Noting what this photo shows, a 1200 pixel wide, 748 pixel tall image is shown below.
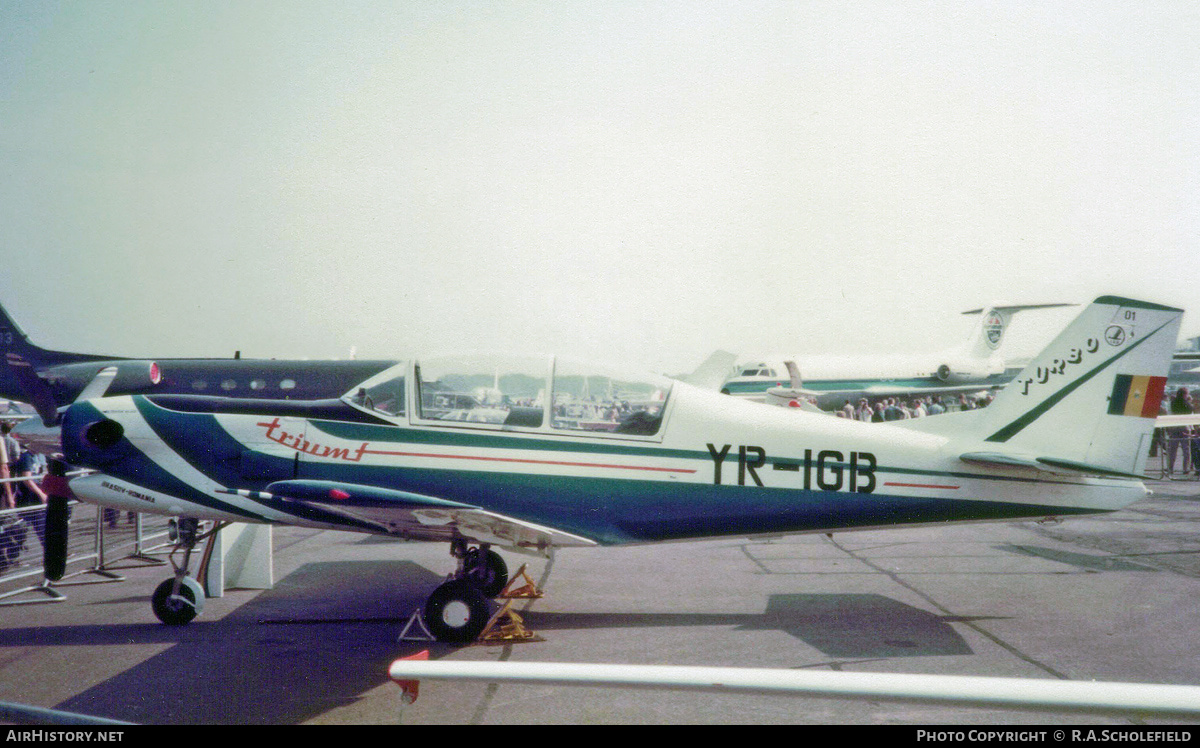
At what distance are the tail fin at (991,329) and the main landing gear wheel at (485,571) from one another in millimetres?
42375

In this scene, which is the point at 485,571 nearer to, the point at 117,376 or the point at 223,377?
the point at 117,376

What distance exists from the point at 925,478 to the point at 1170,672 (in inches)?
80.6

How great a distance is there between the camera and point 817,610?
7.25 metres

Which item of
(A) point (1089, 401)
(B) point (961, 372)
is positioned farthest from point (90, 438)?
(B) point (961, 372)

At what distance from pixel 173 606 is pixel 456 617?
263cm

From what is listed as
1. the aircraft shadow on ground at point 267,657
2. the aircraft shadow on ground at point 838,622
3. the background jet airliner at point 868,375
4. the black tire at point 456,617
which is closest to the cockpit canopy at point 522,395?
the black tire at point 456,617

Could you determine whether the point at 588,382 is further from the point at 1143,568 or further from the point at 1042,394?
the point at 1143,568

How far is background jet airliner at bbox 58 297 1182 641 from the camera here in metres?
6.54

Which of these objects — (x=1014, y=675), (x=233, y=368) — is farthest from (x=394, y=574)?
(x=233, y=368)

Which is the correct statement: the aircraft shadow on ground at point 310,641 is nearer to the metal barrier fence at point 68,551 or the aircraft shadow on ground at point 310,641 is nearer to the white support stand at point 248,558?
the white support stand at point 248,558

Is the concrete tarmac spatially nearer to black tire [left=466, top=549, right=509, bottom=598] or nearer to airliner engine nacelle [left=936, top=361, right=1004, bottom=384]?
black tire [left=466, top=549, right=509, bottom=598]

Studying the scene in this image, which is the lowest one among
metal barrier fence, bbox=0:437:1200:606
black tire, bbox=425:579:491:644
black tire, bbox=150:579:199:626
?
metal barrier fence, bbox=0:437:1200:606

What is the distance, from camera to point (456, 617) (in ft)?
20.9

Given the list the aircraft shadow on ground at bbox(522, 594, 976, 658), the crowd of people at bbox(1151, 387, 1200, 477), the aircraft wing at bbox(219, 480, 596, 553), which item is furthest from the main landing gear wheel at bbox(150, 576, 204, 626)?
the crowd of people at bbox(1151, 387, 1200, 477)
